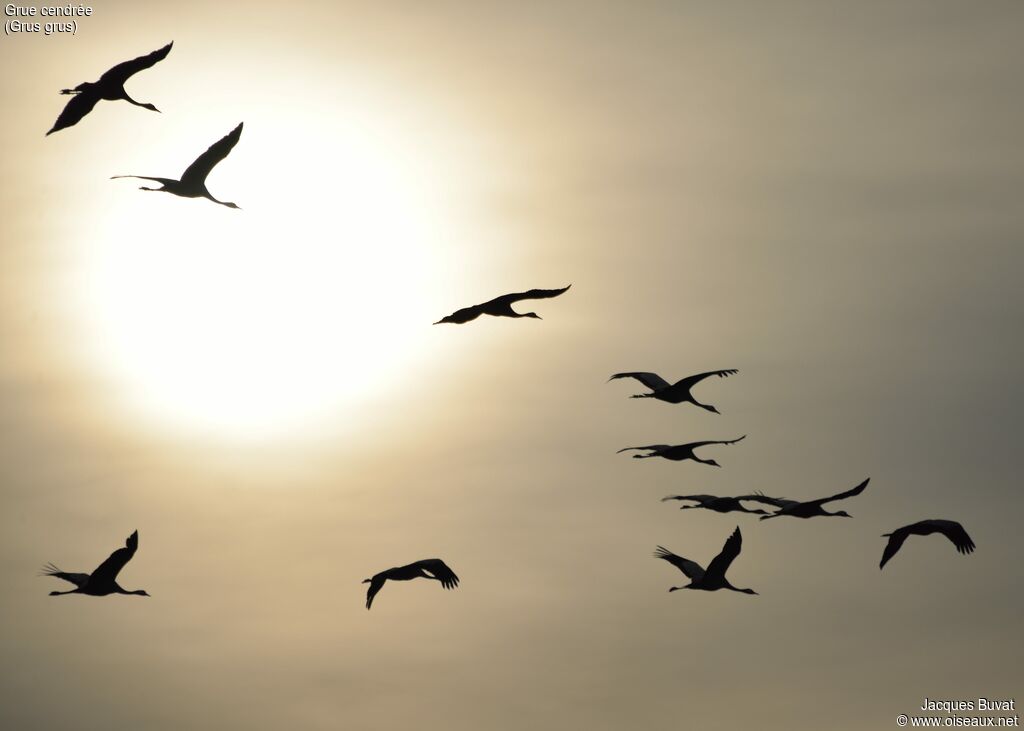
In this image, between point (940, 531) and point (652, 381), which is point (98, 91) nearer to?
point (652, 381)

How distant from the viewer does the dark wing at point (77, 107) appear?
44594mm

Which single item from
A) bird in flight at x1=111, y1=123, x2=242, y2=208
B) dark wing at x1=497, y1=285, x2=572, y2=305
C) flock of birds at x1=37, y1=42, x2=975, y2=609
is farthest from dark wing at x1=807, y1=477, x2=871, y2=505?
bird in flight at x1=111, y1=123, x2=242, y2=208

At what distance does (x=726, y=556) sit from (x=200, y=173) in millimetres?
20888

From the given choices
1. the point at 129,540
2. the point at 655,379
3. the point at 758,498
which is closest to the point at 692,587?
the point at 758,498

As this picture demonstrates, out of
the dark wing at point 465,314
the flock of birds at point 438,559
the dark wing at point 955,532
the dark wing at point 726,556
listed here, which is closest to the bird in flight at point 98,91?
the flock of birds at point 438,559

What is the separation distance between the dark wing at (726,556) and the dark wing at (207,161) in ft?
65.4

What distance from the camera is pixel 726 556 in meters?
53.4

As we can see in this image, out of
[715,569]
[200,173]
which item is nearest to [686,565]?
[715,569]

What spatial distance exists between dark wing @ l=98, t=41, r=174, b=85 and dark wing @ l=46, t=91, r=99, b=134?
0.60 m

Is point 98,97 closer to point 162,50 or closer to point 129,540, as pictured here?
point 162,50

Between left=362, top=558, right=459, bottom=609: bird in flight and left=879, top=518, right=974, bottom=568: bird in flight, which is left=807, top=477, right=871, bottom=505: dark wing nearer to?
left=879, top=518, right=974, bottom=568: bird in flight

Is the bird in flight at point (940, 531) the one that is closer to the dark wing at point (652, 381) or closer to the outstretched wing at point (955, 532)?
the outstretched wing at point (955, 532)

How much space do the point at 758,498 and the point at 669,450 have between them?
3.25 metres

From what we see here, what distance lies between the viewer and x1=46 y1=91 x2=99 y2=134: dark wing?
44.6 metres
